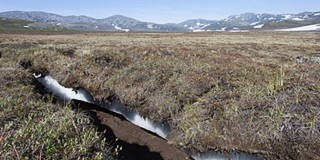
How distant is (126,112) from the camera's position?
16.2 metres

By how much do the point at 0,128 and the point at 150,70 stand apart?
10.2 m

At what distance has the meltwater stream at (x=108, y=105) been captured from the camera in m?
14.2

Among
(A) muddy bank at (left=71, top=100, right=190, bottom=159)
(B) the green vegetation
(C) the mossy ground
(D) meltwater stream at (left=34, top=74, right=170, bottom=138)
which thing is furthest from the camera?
(D) meltwater stream at (left=34, top=74, right=170, bottom=138)

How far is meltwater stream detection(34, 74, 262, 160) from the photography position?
36.2 feet

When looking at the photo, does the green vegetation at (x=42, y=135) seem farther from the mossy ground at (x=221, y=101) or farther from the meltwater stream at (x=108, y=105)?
the meltwater stream at (x=108, y=105)

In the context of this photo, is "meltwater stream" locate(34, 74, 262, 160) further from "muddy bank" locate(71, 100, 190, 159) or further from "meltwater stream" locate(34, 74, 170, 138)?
"muddy bank" locate(71, 100, 190, 159)

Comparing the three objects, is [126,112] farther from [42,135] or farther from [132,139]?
[42,135]

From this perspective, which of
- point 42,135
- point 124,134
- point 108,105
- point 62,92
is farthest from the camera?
point 62,92

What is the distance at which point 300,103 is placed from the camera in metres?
11.2

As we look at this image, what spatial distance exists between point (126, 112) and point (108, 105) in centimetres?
145

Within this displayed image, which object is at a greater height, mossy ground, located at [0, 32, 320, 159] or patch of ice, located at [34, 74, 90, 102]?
mossy ground, located at [0, 32, 320, 159]

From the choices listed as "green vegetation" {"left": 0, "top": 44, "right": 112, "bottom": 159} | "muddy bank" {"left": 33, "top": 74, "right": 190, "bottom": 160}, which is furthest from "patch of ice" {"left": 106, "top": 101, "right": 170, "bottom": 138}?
"green vegetation" {"left": 0, "top": 44, "right": 112, "bottom": 159}

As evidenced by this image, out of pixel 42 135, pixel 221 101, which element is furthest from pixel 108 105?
pixel 42 135

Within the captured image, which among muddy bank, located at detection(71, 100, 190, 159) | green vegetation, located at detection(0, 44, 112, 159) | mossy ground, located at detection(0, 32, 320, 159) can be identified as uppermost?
green vegetation, located at detection(0, 44, 112, 159)
